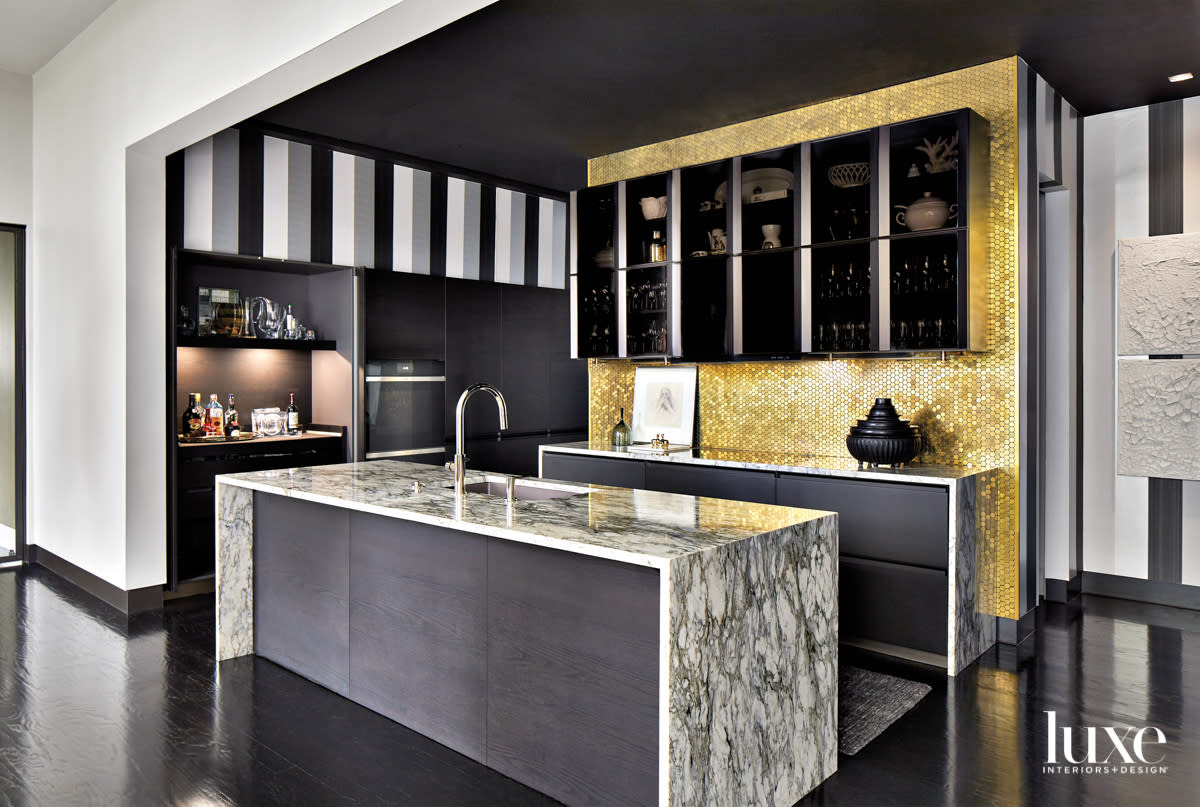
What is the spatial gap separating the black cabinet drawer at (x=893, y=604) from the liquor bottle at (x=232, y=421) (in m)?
3.84

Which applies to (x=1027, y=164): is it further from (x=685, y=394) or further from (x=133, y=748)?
(x=133, y=748)

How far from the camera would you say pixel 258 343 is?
5.06 metres

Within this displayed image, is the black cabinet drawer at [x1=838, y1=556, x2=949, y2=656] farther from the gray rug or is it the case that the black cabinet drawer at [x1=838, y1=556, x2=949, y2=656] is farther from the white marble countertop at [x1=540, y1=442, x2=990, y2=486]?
the white marble countertop at [x1=540, y1=442, x2=990, y2=486]

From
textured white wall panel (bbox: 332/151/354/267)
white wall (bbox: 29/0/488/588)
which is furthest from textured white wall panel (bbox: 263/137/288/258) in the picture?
white wall (bbox: 29/0/488/588)

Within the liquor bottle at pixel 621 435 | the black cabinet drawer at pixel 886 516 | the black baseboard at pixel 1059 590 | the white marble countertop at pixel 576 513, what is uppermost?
the liquor bottle at pixel 621 435

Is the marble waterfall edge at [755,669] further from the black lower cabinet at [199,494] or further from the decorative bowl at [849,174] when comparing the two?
the black lower cabinet at [199,494]

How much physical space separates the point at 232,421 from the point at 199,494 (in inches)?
27.0

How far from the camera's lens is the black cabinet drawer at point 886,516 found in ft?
11.6

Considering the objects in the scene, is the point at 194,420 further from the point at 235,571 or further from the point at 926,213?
the point at 926,213

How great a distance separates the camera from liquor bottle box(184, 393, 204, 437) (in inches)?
198

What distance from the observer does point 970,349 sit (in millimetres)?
3768

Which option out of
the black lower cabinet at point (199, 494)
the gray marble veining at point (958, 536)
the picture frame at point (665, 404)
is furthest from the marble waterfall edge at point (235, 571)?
the picture frame at point (665, 404)

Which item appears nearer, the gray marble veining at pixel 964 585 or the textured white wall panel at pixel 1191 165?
the gray marble veining at pixel 964 585

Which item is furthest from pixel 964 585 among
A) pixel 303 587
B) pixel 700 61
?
pixel 303 587
